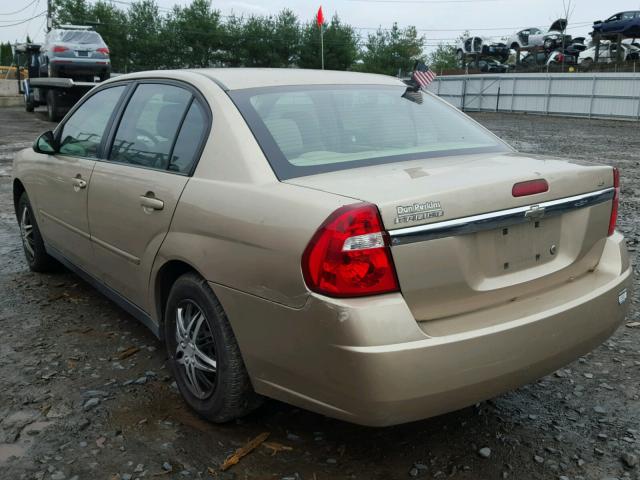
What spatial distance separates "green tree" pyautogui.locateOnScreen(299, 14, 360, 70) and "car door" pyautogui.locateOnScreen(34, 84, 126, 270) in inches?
2241

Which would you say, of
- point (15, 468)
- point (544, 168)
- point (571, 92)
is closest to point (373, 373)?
point (544, 168)

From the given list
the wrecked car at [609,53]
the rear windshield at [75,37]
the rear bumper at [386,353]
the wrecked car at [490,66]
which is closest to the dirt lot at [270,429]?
the rear bumper at [386,353]

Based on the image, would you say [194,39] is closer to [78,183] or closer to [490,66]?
[490,66]

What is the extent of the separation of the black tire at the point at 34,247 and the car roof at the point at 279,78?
2.37 meters

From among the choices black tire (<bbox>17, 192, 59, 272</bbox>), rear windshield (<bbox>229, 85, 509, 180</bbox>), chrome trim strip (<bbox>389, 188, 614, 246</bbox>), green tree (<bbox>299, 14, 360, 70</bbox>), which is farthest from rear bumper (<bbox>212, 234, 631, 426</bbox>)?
green tree (<bbox>299, 14, 360, 70</bbox>)

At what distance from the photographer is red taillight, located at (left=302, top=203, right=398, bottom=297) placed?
2203mm

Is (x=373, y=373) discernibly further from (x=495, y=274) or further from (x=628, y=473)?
(x=628, y=473)

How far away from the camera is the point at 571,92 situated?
28938 millimetres

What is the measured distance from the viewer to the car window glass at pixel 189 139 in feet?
9.90

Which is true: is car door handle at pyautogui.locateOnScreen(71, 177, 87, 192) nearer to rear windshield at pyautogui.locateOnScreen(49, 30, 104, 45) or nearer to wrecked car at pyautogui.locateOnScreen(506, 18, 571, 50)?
rear windshield at pyautogui.locateOnScreen(49, 30, 104, 45)

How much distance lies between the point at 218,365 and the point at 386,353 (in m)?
0.90

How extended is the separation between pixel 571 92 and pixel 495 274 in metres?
29.3

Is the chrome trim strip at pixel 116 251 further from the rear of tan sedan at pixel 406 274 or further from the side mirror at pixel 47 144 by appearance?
the side mirror at pixel 47 144

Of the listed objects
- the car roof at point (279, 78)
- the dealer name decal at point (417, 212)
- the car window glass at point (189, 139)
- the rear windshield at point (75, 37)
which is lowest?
the dealer name decal at point (417, 212)
